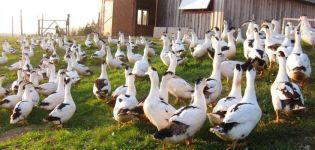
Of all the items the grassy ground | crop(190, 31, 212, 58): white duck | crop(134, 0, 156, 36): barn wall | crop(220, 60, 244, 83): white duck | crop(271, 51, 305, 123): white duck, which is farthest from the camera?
crop(134, 0, 156, 36): barn wall

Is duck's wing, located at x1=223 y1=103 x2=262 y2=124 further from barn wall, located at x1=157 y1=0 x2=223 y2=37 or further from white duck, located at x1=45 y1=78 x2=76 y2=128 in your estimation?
barn wall, located at x1=157 y1=0 x2=223 y2=37

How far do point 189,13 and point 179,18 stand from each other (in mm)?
1451

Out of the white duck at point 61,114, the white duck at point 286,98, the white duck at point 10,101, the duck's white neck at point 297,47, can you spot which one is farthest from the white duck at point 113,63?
the white duck at point 286,98

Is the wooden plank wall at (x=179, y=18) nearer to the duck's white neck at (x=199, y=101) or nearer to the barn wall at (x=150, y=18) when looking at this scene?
the barn wall at (x=150, y=18)

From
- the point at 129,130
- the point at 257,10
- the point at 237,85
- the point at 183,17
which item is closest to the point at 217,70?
the point at 237,85

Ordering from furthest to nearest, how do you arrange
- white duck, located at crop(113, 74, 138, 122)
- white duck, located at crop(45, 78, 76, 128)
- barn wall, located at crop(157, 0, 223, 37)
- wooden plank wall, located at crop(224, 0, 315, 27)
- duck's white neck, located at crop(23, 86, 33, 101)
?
barn wall, located at crop(157, 0, 223, 37) < wooden plank wall, located at crop(224, 0, 315, 27) < duck's white neck, located at crop(23, 86, 33, 101) < white duck, located at crop(45, 78, 76, 128) < white duck, located at crop(113, 74, 138, 122)

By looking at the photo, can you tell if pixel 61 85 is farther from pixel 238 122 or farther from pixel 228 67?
pixel 238 122

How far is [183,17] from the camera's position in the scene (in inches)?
1255

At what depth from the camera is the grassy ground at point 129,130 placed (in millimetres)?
9375

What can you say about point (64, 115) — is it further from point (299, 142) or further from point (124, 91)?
point (299, 142)

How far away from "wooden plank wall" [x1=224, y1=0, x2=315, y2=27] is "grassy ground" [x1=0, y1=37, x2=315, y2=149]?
11541mm

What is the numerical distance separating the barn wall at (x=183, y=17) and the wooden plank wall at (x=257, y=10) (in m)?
0.70

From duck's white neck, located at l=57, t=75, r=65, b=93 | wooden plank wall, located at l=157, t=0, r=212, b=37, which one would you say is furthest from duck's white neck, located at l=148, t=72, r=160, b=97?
wooden plank wall, located at l=157, t=0, r=212, b=37

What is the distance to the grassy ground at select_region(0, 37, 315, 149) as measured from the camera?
30.8ft
